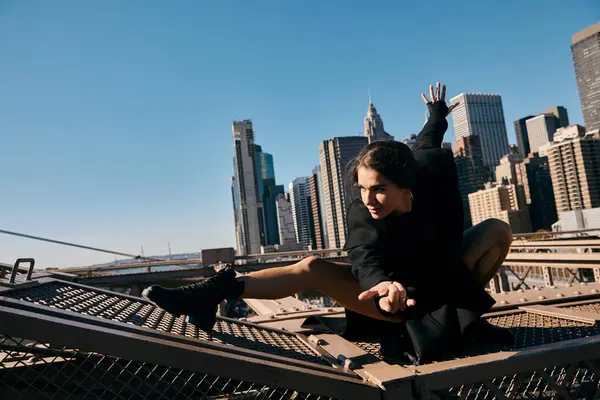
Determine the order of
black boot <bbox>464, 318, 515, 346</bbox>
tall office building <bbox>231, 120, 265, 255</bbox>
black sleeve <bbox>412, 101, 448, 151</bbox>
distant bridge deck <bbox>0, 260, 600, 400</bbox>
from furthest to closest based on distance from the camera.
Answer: tall office building <bbox>231, 120, 265, 255</bbox> → black sleeve <bbox>412, 101, 448, 151</bbox> → black boot <bbox>464, 318, 515, 346</bbox> → distant bridge deck <bbox>0, 260, 600, 400</bbox>

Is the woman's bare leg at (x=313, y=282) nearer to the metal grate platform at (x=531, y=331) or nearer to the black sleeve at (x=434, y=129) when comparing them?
the metal grate platform at (x=531, y=331)

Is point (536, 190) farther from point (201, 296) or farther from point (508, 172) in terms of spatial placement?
point (201, 296)

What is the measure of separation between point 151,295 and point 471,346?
189cm

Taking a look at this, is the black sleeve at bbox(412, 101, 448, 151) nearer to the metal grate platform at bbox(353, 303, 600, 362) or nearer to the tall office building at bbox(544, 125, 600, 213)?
the metal grate platform at bbox(353, 303, 600, 362)

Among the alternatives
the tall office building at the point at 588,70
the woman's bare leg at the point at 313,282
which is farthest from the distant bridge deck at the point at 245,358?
the tall office building at the point at 588,70

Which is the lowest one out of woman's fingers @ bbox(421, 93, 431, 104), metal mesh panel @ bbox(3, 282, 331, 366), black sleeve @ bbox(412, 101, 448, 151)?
metal mesh panel @ bbox(3, 282, 331, 366)

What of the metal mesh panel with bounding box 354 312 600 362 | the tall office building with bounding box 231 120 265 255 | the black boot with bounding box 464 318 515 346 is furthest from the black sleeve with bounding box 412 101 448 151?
the tall office building with bounding box 231 120 265 255

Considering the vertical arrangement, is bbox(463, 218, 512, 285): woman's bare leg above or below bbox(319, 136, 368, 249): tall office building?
below

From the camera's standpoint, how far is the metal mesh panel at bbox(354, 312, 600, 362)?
237cm

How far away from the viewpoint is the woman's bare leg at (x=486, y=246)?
255cm

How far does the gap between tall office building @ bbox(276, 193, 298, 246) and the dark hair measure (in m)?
180

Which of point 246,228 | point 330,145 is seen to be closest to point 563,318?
point 330,145

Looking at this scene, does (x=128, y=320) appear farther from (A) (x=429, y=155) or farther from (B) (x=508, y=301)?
(B) (x=508, y=301)

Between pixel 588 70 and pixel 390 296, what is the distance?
206634 mm
